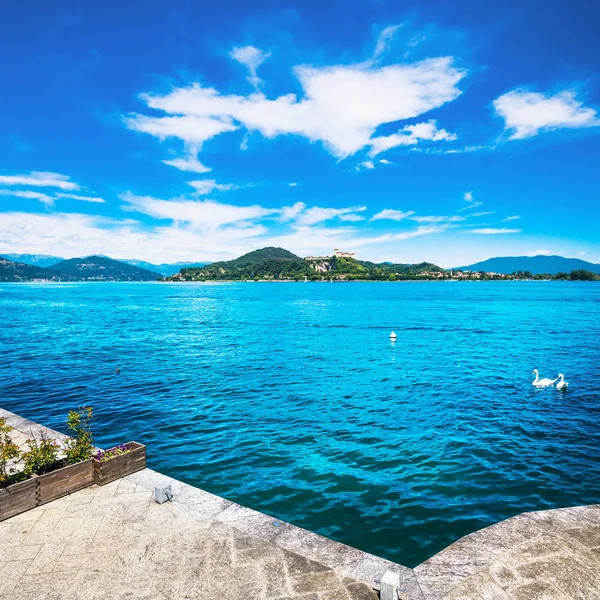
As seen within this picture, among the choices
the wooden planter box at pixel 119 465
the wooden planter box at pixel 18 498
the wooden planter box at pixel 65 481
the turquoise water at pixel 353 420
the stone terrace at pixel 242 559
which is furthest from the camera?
the turquoise water at pixel 353 420

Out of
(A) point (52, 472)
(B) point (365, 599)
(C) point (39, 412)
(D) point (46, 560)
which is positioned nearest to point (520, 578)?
(B) point (365, 599)

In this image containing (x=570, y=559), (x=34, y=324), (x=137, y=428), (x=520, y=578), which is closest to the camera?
(x=520, y=578)

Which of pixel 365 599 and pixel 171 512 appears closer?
pixel 365 599

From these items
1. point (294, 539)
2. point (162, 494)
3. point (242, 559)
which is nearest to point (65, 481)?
point (162, 494)

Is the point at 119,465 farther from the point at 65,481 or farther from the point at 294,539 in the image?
the point at 294,539

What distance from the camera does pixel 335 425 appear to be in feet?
63.0

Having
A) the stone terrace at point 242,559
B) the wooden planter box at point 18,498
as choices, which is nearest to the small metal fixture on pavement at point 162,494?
the stone terrace at point 242,559

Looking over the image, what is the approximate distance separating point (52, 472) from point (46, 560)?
261cm

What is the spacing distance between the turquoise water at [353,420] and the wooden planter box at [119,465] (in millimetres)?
2599

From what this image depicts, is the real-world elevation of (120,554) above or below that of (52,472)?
below

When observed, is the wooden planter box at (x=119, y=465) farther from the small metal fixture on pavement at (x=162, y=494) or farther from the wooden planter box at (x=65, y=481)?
the small metal fixture on pavement at (x=162, y=494)

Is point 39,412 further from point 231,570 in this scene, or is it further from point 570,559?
point 570,559

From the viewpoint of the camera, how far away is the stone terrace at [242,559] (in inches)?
280

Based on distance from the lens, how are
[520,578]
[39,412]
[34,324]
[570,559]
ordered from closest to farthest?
1. [520,578]
2. [570,559]
3. [39,412]
4. [34,324]
